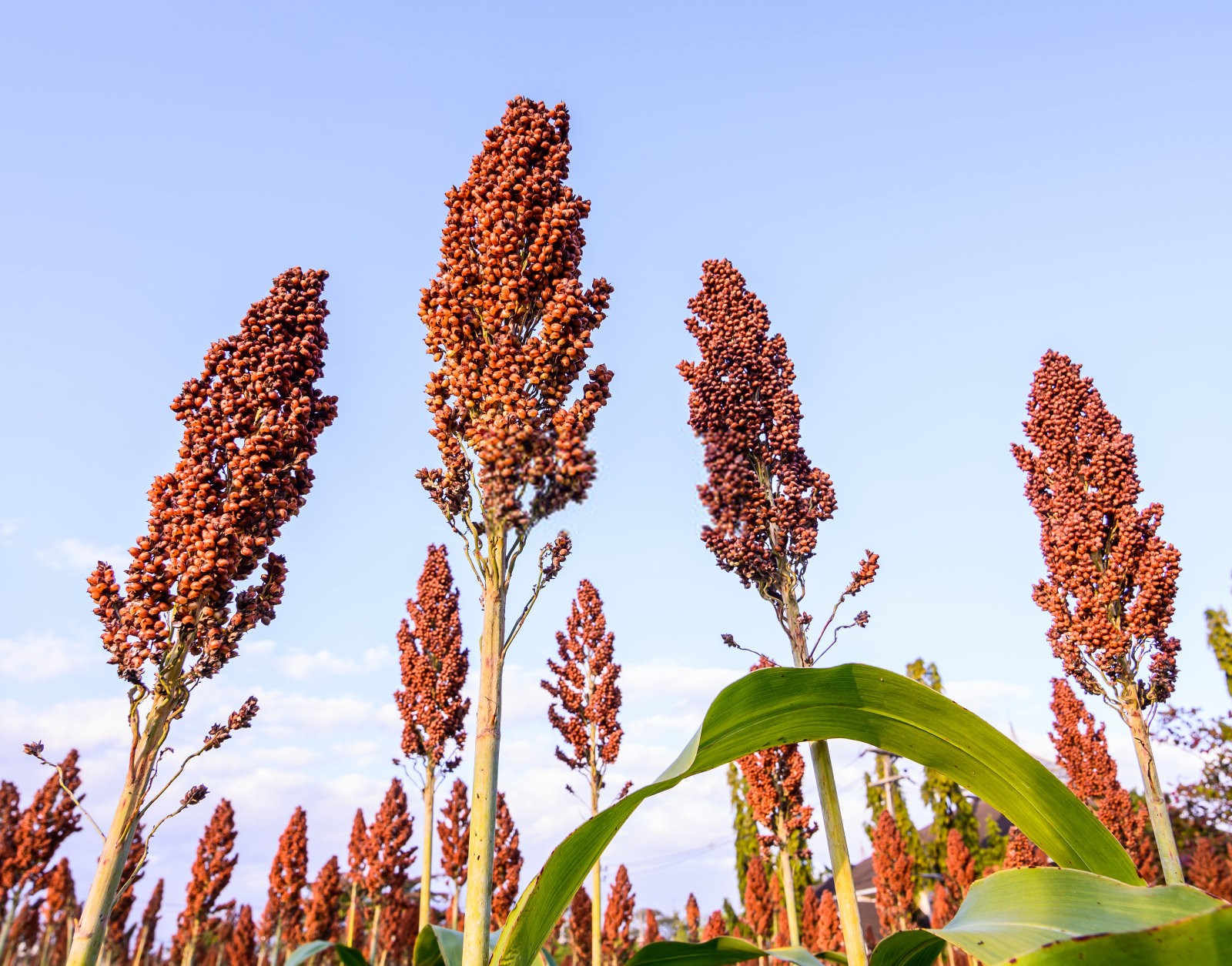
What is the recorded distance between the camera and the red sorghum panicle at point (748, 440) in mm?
6277

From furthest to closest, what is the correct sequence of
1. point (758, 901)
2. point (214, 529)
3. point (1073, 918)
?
point (758, 901) → point (214, 529) → point (1073, 918)

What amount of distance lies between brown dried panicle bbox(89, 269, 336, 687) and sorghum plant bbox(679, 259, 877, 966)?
3026 millimetres

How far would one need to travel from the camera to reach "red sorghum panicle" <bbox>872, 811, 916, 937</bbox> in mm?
19250

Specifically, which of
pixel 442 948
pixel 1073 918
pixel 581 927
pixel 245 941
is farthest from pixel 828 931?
pixel 1073 918

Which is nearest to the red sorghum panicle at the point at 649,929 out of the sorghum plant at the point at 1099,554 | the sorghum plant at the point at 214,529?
the sorghum plant at the point at 1099,554

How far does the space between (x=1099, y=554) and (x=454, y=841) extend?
12.3m

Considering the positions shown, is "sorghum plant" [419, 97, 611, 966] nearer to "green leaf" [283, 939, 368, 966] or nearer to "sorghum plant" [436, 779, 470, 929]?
"green leaf" [283, 939, 368, 966]

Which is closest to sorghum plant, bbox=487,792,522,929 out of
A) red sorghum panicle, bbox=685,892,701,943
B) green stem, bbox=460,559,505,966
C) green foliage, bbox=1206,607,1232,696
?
red sorghum panicle, bbox=685,892,701,943

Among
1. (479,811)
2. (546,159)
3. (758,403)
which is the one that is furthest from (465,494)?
(758,403)

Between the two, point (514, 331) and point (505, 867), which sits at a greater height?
point (514, 331)

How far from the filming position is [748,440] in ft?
22.2

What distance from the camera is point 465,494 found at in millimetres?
3672

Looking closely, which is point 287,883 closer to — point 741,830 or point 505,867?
point 505,867

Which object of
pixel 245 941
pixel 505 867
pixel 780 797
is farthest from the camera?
pixel 245 941
